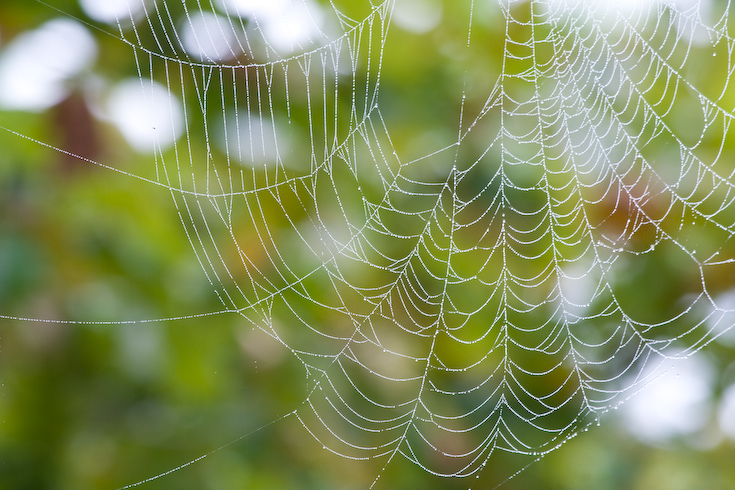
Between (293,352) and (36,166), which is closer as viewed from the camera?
(36,166)

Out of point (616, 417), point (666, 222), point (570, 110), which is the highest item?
point (570, 110)

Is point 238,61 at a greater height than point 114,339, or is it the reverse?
point 238,61

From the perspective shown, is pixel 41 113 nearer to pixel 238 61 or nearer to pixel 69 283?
pixel 69 283

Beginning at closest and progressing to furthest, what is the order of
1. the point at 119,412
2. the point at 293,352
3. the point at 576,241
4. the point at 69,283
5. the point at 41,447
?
the point at 69,283 → the point at 41,447 → the point at 119,412 → the point at 293,352 → the point at 576,241

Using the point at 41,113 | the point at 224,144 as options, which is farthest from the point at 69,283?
the point at 224,144
